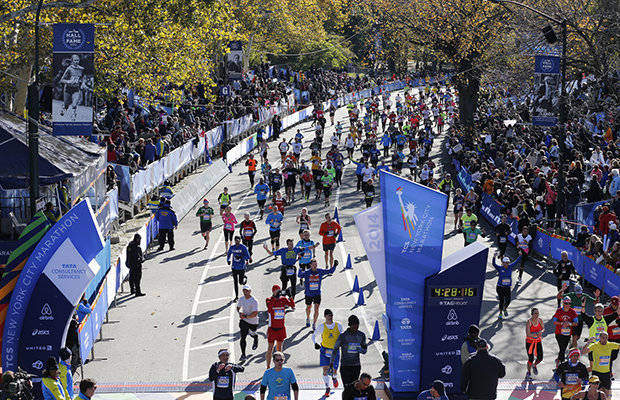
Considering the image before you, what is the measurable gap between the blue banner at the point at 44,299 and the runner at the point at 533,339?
7.84 meters

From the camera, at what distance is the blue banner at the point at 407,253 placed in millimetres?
12062

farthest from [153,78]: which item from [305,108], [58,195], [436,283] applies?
[305,108]

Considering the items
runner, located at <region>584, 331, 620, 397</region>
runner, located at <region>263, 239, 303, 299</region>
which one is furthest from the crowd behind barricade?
runner, located at <region>263, 239, 303, 299</region>

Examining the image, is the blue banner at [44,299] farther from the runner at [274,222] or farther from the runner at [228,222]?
the runner at [228,222]

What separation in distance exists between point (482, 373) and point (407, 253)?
7.81 ft

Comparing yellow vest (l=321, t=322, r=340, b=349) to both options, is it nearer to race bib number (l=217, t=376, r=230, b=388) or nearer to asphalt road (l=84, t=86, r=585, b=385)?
asphalt road (l=84, t=86, r=585, b=385)

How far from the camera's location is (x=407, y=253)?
1209cm

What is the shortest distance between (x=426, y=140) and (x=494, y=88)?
13.9 ft

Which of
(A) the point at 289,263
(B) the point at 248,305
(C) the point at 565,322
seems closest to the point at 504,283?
(C) the point at 565,322

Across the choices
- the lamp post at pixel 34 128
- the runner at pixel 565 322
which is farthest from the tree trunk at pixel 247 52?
the runner at pixel 565 322

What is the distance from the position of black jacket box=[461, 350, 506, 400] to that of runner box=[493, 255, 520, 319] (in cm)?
578

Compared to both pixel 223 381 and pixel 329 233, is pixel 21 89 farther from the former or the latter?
pixel 223 381

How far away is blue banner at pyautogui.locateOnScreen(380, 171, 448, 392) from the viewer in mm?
12062

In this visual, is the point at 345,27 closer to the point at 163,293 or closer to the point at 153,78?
the point at 153,78
